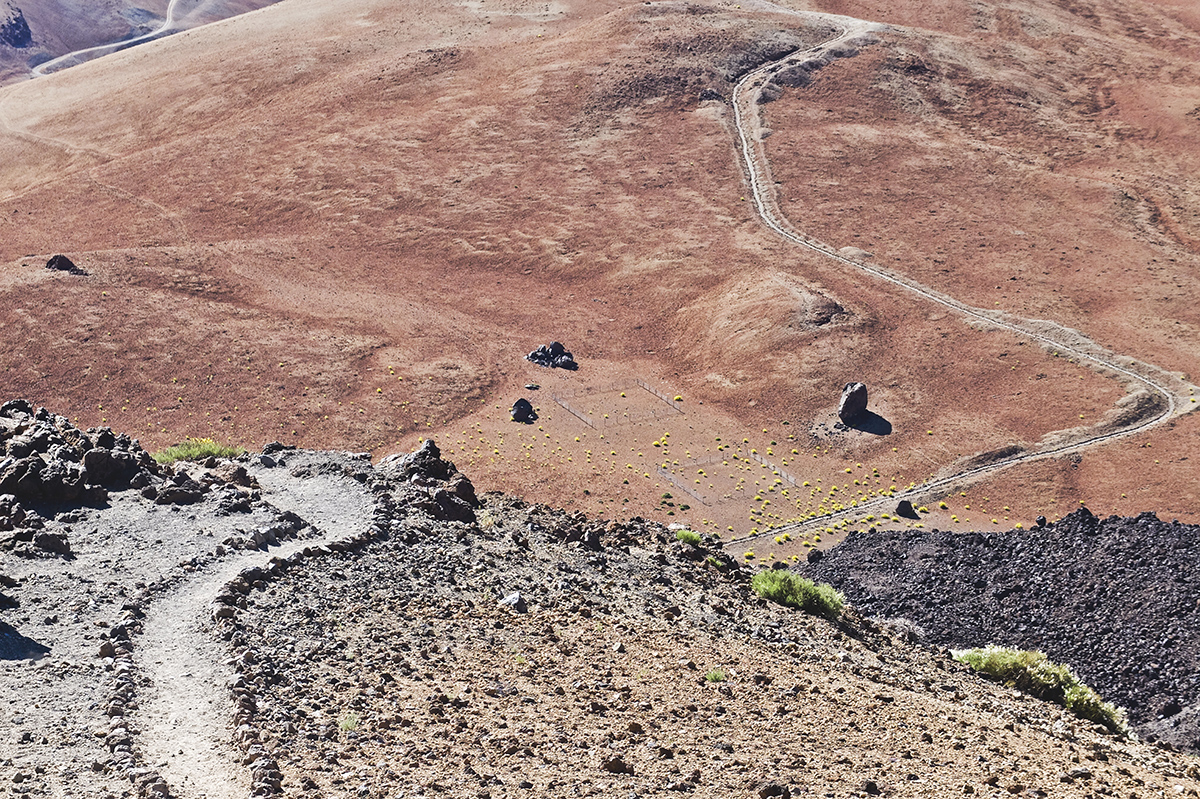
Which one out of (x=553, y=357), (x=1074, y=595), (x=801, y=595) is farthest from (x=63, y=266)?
(x=1074, y=595)

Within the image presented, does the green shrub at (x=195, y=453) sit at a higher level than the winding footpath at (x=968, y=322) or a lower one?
higher

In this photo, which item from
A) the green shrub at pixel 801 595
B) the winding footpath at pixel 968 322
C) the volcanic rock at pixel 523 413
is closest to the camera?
the green shrub at pixel 801 595

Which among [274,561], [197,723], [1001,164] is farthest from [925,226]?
[197,723]

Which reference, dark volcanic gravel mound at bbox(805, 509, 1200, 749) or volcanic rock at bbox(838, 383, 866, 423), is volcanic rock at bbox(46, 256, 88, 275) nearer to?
volcanic rock at bbox(838, 383, 866, 423)

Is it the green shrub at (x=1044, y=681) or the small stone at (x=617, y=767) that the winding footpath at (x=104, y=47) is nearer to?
the green shrub at (x=1044, y=681)

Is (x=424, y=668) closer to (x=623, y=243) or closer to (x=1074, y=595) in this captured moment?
(x=1074, y=595)

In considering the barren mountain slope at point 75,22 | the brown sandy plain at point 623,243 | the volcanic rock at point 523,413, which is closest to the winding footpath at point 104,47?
the barren mountain slope at point 75,22
